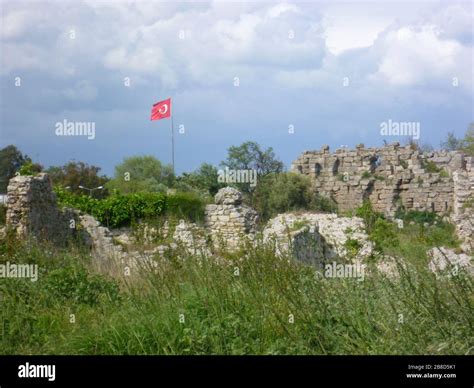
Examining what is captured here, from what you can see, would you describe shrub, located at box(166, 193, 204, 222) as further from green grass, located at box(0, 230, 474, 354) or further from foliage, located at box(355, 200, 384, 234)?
green grass, located at box(0, 230, 474, 354)

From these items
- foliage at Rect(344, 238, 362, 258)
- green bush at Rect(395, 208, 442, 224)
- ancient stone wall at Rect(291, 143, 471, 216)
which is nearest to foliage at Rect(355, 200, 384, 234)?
foliage at Rect(344, 238, 362, 258)

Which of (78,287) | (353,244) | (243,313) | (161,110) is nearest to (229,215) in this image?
(353,244)

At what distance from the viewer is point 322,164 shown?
29.6m

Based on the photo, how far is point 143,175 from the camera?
31.7m

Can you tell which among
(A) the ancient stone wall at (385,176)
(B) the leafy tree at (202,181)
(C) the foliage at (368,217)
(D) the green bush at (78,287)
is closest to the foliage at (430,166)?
(A) the ancient stone wall at (385,176)

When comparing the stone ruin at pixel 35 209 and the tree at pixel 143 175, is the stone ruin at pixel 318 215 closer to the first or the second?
the stone ruin at pixel 35 209

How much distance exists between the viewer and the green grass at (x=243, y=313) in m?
5.88

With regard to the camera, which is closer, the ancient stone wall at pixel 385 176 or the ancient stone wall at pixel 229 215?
the ancient stone wall at pixel 229 215

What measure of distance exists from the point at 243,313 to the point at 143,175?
2572 cm

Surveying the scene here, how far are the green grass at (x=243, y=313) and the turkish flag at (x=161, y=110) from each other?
1288cm

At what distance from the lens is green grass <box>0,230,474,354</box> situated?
5.88 m

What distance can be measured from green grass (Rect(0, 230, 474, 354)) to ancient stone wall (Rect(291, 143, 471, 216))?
20.5m

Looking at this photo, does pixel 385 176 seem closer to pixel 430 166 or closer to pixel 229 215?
pixel 430 166
